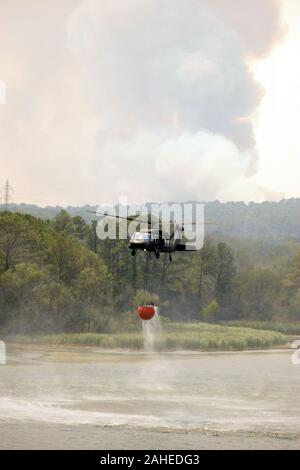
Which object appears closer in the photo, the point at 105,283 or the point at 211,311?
the point at 105,283

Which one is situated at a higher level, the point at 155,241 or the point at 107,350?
the point at 155,241

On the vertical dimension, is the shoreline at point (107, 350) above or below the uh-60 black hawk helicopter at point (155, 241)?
below

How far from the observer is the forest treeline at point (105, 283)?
119 metres

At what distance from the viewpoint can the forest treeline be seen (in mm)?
119250

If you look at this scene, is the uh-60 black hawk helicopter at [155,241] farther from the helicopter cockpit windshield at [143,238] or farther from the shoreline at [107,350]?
the shoreline at [107,350]

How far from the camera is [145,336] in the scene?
116 m

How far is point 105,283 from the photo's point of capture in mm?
137875

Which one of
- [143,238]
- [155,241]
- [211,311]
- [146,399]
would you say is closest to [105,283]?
[211,311]

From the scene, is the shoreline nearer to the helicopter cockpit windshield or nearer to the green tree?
the green tree

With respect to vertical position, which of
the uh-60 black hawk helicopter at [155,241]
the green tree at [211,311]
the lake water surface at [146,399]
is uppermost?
the uh-60 black hawk helicopter at [155,241]

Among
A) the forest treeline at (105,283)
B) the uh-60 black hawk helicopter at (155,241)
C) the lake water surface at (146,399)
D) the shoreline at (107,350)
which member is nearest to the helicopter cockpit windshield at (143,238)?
the uh-60 black hawk helicopter at (155,241)

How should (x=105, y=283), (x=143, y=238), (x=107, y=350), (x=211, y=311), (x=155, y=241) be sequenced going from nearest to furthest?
1. (x=143, y=238)
2. (x=155, y=241)
3. (x=107, y=350)
4. (x=105, y=283)
5. (x=211, y=311)

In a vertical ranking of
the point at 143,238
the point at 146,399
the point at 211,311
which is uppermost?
the point at 143,238

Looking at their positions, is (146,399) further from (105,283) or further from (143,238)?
(105,283)
